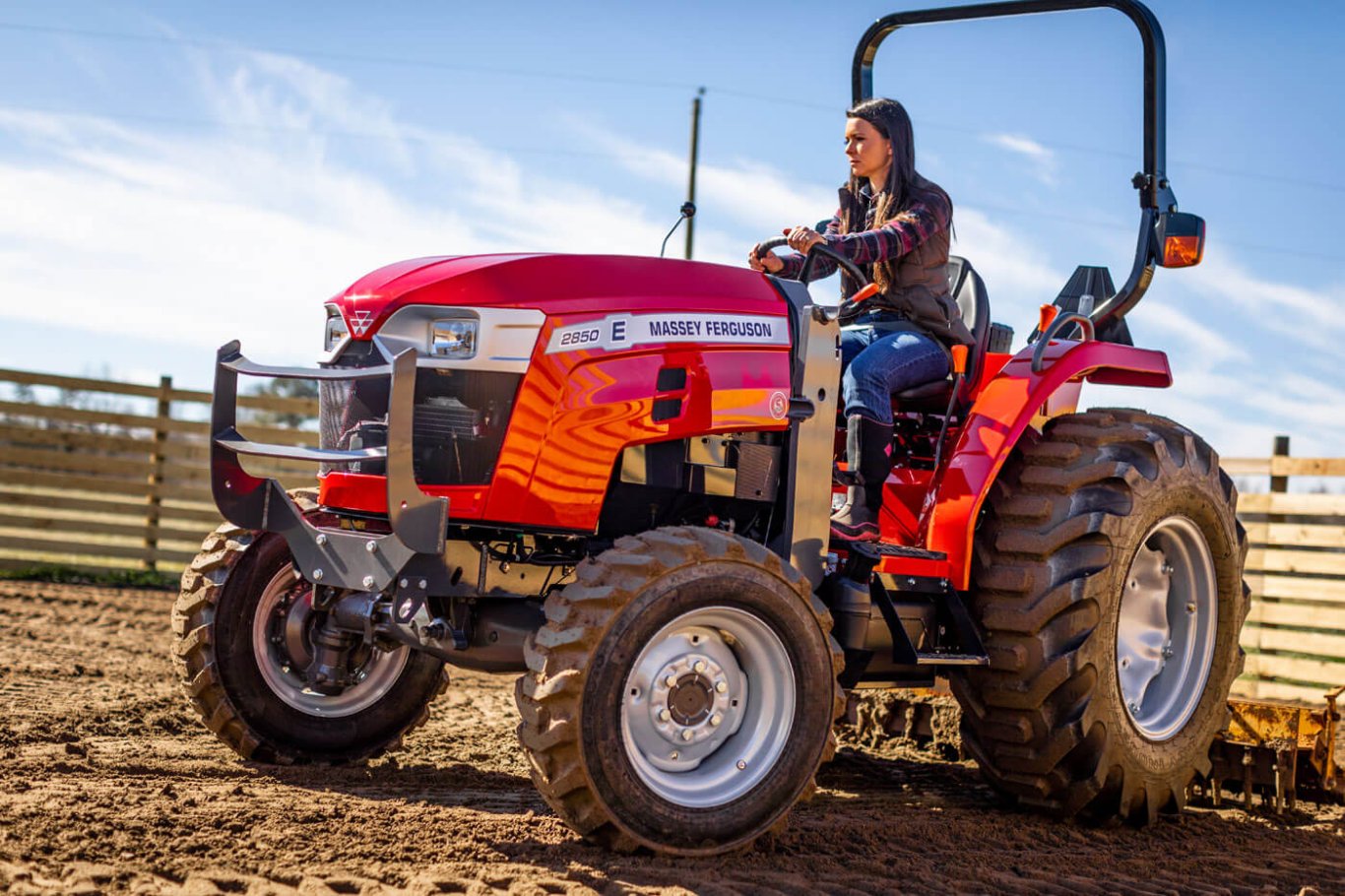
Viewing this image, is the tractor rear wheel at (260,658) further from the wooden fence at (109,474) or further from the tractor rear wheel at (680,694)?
the wooden fence at (109,474)

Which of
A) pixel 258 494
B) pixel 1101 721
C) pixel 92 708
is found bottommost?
pixel 92 708

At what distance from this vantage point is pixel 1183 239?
203 inches

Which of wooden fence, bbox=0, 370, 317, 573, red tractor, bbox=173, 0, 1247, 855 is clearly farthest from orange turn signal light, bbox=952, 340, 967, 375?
wooden fence, bbox=0, 370, 317, 573

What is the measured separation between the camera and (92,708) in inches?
238

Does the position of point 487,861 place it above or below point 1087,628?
below

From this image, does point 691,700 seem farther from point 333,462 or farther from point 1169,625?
point 1169,625

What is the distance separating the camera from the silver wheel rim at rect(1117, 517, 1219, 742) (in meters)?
5.29

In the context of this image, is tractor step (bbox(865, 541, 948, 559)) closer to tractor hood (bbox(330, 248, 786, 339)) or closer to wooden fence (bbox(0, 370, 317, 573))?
tractor hood (bbox(330, 248, 786, 339))

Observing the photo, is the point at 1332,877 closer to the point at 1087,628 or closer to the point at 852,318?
the point at 1087,628

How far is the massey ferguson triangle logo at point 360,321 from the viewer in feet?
13.6

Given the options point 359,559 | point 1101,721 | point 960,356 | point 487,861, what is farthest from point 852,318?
point 487,861

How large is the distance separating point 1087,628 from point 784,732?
129 cm

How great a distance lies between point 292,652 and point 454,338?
1.62 m

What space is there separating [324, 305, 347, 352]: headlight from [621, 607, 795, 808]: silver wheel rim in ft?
4.60
